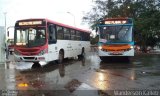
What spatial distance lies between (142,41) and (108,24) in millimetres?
29137

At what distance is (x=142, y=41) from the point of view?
51312 mm

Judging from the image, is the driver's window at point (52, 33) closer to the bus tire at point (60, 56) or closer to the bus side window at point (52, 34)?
the bus side window at point (52, 34)

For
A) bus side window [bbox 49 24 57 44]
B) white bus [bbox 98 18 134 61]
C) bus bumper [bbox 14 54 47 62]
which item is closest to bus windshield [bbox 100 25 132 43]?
white bus [bbox 98 18 134 61]

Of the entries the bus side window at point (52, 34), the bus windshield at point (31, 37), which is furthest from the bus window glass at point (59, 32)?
the bus windshield at point (31, 37)

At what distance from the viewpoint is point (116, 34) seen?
75.2 ft

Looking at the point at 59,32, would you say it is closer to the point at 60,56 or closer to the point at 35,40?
the point at 60,56

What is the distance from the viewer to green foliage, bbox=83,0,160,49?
42.8m

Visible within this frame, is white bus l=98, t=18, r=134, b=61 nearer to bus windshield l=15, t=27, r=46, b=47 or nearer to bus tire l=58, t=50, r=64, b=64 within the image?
bus tire l=58, t=50, r=64, b=64

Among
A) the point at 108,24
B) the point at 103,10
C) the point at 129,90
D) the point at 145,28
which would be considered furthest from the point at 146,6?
the point at 129,90

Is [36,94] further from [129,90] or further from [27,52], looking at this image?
[27,52]

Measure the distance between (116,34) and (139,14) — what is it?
26438 millimetres

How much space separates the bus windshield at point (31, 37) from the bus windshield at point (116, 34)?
15.9ft

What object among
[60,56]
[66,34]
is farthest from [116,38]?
[66,34]

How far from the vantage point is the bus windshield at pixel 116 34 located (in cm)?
2277
